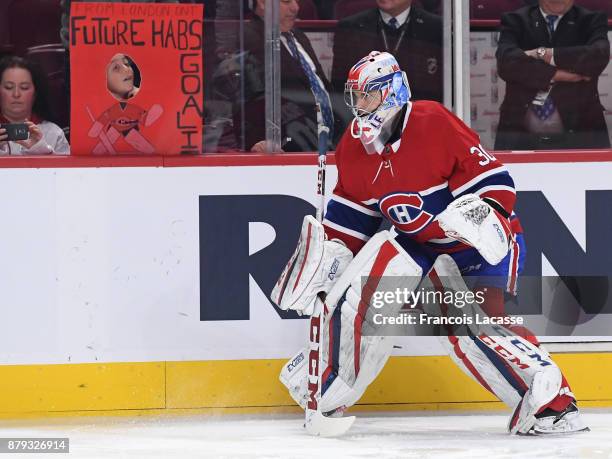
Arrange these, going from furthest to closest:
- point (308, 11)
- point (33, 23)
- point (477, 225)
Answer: point (308, 11) < point (33, 23) < point (477, 225)

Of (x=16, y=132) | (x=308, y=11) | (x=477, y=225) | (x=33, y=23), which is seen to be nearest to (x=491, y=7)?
(x=308, y=11)

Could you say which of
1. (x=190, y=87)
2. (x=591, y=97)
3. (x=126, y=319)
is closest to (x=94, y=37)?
(x=190, y=87)

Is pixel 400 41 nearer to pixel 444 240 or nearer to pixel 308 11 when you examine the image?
pixel 308 11

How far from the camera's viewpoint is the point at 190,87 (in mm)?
4215

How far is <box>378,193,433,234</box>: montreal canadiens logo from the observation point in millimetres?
3877

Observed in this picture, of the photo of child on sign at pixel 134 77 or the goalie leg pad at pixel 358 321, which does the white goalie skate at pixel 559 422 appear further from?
the photo of child on sign at pixel 134 77

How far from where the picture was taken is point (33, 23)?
4.15 metres

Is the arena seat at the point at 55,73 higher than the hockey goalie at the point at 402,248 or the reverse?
higher

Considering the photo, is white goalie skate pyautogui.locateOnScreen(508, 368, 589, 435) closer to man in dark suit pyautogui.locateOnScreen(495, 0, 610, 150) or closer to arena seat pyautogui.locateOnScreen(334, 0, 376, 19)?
man in dark suit pyautogui.locateOnScreen(495, 0, 610, 150)

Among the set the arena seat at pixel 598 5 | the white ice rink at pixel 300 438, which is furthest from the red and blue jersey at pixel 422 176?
the arena seat at pixel 598 5

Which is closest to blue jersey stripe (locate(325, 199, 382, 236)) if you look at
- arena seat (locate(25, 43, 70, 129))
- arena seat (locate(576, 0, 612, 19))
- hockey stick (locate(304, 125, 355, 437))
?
hockey stick (locate(304, 125, 355, 437))

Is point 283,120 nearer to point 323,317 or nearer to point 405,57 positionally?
point 405,57

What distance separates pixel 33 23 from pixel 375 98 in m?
1.07

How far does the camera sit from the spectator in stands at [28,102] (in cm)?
418
